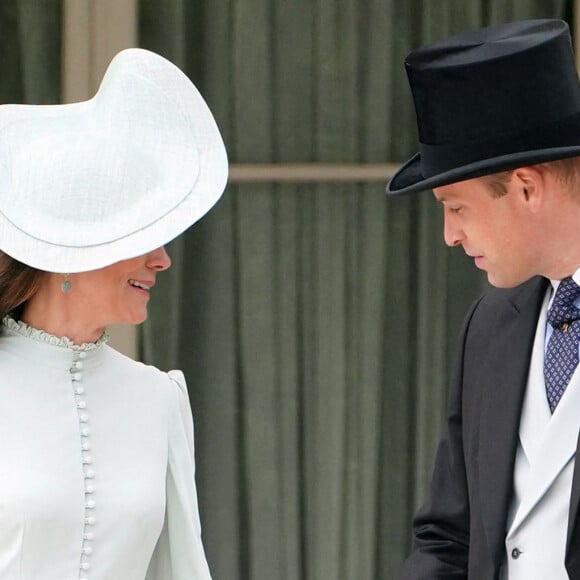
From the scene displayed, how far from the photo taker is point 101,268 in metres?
2.75

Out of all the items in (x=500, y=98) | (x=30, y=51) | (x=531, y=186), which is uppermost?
(x=30, y=51)

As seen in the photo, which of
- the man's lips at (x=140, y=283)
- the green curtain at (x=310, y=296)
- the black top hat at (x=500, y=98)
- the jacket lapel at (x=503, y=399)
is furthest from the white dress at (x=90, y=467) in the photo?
the green curtain at (x=310, y=296)

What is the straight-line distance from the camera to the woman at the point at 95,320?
267 cm

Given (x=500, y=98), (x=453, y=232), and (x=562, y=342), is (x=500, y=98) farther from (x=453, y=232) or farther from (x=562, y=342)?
(x=562, y=342)

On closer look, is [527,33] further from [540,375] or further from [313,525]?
[313,525]

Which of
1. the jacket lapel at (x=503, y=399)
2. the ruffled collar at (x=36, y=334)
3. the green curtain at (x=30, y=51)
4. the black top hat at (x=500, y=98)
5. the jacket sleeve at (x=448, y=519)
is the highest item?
the green curtain at (x=30, y=51)

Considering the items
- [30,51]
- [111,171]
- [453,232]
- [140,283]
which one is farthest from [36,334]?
[30,51]

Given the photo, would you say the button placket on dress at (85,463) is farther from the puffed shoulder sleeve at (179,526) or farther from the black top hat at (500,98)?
the black top hat at (500,98)

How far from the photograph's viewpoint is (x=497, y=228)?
9.35 feet

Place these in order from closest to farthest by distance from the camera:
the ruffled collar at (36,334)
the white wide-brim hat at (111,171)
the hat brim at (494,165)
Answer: the white wide-brim hat at (111,171), the hat brim at (494,165), the ruffled collar at (36,334)

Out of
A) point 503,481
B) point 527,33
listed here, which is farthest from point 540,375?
point 527,33

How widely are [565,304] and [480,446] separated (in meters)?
0.32

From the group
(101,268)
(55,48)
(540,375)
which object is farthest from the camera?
(55,48)

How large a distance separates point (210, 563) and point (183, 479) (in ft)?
5.68
